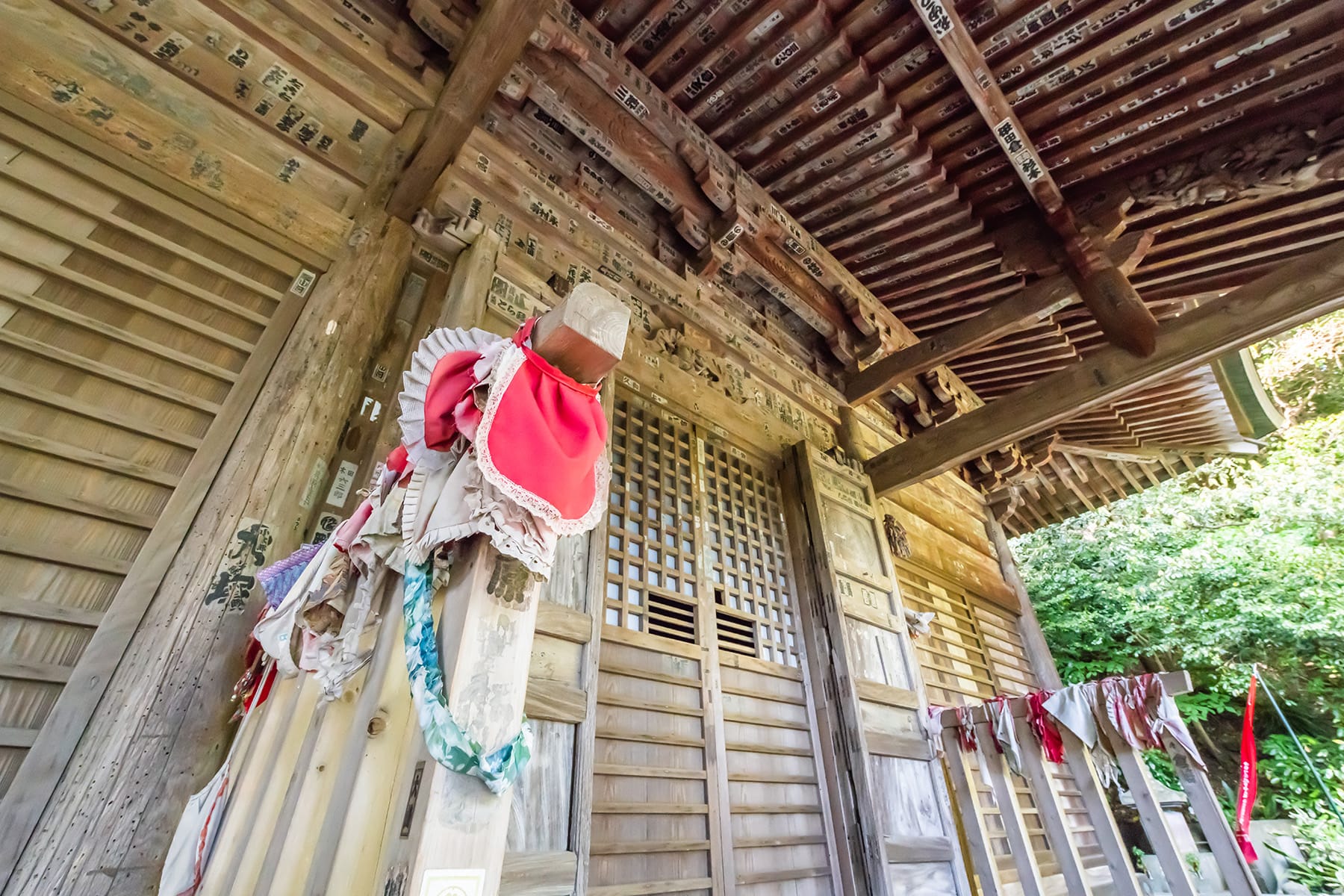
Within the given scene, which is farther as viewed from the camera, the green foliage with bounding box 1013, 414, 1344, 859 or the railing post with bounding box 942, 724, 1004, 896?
the green foliage with bounding box 1013, 414, 1344, 859

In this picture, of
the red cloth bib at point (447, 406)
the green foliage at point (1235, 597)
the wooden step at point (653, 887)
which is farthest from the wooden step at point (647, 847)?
the green foliage at point (1235, 597)

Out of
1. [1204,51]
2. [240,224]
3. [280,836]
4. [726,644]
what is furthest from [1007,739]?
[240,224]

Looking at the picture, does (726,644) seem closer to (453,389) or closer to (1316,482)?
(453,389)

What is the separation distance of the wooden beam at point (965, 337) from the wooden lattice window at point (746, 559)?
168 cm

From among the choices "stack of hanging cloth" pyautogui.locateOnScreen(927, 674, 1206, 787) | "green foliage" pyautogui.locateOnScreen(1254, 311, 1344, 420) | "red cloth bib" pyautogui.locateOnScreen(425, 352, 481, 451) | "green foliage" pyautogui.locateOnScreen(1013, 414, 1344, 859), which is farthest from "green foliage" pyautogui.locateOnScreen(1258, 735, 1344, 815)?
"red cloth bib" pyautogui.locateOnScreen(425, 352, 481, 451)

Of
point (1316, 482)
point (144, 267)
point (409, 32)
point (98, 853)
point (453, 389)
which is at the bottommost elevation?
point (98, 853)

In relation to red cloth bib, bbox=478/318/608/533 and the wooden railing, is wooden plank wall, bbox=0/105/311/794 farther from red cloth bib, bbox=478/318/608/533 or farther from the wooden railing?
the wooden railing

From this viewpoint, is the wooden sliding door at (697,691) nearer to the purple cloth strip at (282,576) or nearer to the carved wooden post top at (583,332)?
the purple cloth strip at (282,576)

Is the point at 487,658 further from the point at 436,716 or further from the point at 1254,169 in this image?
the point at 1254,169

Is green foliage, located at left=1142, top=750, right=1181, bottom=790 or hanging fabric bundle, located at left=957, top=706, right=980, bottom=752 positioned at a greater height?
green foliage, located at left=1142, top=750, right=1181, bottom=790

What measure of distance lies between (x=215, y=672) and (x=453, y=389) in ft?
3.98

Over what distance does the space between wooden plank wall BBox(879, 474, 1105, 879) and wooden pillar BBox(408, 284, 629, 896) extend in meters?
4.31

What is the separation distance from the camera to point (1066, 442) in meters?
7.23

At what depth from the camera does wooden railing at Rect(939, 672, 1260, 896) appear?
2598 millimetres
